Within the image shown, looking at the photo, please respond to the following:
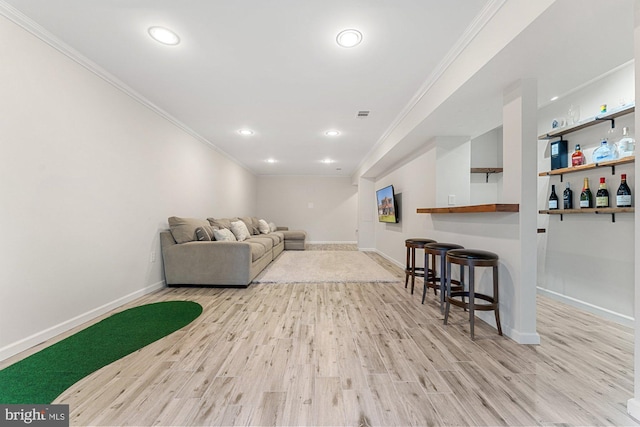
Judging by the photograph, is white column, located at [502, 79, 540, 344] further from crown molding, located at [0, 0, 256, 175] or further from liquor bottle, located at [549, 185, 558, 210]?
crown molding, located at [0, 0, 256, 175]

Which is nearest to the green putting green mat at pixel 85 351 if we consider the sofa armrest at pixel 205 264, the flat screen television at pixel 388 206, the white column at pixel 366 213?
the sofa armrest at pixel 205 264

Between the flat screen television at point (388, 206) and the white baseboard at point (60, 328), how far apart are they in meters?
4.37

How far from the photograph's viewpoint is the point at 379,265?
4.91 m

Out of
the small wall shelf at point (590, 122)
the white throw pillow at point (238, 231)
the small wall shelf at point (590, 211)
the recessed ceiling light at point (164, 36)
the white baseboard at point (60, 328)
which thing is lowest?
the white baseboard at point (60, 328)

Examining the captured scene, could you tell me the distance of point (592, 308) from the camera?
8.27ft

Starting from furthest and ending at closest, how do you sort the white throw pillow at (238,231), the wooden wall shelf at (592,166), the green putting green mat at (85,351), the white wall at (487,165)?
the white throw pillow at (238,231), the white wall at (487,165), the wooden wall shelf at (592,166), the green putting green mat at (85,351)

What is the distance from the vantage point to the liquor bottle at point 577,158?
2668 mm

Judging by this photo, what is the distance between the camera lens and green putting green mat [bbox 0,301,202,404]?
1381 millimetres

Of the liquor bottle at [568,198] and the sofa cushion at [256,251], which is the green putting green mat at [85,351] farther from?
the liquor bottle at [568,198]

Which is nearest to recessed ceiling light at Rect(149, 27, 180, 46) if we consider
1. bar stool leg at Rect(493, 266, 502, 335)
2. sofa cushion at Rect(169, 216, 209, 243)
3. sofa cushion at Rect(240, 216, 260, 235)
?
sofa cushion at Rect(169, 216, 209, 243)

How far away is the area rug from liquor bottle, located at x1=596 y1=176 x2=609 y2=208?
2.38 meters

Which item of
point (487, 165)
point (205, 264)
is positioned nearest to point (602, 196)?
point (487, 165)

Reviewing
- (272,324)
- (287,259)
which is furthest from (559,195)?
(287,259)

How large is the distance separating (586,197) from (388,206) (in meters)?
3.11
